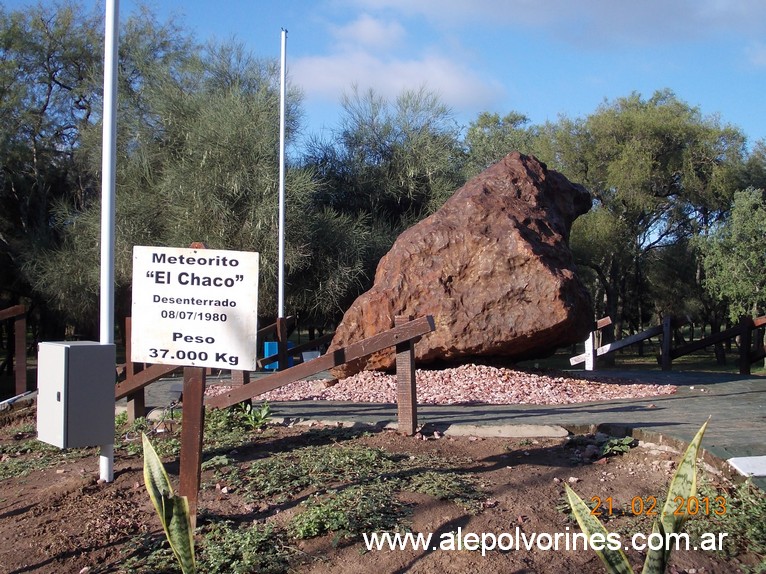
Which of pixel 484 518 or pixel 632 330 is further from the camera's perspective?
pixel 632 330

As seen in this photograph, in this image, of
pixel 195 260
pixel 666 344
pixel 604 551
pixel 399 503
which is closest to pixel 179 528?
pixel 399 503

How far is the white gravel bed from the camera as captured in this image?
919 centimetres

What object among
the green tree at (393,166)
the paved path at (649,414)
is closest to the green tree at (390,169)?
the green tree at (393,166)

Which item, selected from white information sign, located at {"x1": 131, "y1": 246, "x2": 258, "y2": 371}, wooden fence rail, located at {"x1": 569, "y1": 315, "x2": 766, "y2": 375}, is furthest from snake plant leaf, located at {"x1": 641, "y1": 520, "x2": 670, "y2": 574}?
wooden fence rail, located at {"x1": 569, "y1": 315, "x2": 766, "y2": 375}

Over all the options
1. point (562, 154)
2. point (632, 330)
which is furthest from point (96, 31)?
point (632, 330)

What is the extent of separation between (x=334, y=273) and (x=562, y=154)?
14.0m

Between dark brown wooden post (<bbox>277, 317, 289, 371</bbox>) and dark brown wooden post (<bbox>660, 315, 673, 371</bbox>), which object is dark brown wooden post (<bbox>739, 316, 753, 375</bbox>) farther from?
dark brown wooden post (<bbox>277, 317, 289, 371</bbox>)

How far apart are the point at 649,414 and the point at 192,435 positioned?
15.6 feet

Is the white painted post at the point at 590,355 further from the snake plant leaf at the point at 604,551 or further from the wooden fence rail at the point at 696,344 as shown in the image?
the snake plant leaf at the point at 604,551

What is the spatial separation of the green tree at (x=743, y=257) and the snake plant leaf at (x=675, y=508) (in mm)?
22804

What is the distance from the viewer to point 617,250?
28938 mm

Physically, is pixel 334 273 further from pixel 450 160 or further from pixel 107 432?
pixel 107 432

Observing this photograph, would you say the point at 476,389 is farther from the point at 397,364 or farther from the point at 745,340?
the point at 745,340

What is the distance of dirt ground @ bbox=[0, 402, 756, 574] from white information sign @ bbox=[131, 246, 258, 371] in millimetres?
998
